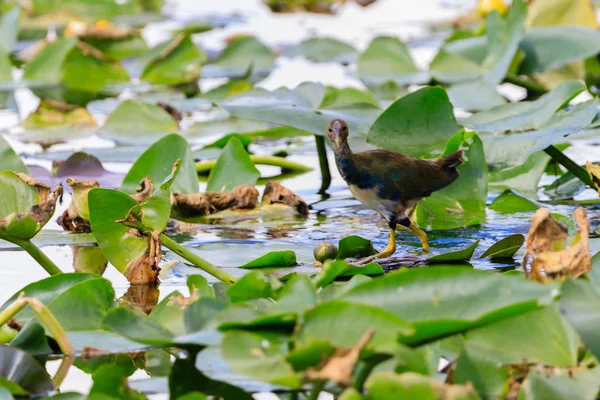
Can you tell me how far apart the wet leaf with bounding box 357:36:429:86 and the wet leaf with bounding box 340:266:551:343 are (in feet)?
12.5

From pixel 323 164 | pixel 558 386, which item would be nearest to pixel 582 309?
pixel 558 386

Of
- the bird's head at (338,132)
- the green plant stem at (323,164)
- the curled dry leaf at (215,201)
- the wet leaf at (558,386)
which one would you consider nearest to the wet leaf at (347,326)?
the wet leaf at (558,386)

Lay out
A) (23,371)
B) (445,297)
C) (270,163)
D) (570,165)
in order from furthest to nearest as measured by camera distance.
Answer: (270,163)
(570,165)
(23,371)
(445,297)

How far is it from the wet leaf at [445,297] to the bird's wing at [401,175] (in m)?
1.09

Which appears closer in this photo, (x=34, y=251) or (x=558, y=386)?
(x=558, y=386)

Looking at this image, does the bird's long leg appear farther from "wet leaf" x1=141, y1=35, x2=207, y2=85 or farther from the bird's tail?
"wet leaf" x1=141, y1=35, x2=207, y2=85

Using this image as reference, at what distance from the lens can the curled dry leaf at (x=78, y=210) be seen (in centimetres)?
261

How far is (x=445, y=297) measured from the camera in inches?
66.5

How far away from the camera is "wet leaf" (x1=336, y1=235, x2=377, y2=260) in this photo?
101 inches

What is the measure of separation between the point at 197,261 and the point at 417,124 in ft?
3.45

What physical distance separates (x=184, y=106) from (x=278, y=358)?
11.3 ft

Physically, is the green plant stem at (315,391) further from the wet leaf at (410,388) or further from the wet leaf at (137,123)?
the wet leaf at (137,123)

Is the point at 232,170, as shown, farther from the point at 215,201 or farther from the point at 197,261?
the point at 197,261

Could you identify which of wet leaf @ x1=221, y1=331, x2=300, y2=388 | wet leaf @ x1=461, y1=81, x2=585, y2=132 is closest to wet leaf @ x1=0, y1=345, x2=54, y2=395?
wet leaf @ x1=221, y1=331, x2=300, y2=388
